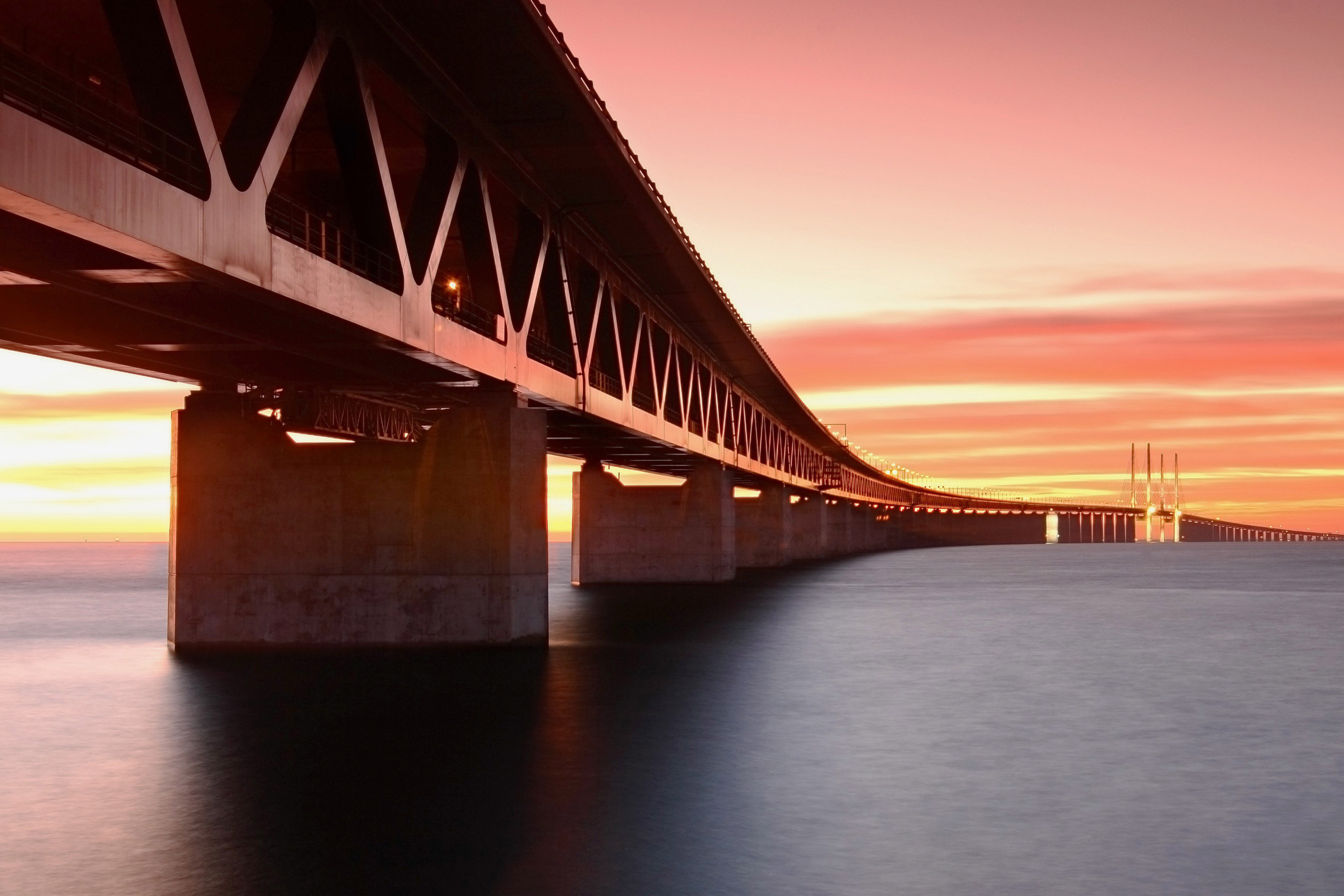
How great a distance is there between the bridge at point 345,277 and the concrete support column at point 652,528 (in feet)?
53.7

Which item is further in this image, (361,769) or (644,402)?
(644,402)

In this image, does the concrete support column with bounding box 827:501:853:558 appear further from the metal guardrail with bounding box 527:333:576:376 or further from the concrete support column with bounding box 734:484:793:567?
the metal guardrail with bounding box 527:333:576:376

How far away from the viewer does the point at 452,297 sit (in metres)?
28.2

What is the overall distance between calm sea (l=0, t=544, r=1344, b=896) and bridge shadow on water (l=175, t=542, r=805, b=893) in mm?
66

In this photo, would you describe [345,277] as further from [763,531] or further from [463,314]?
[763,531]

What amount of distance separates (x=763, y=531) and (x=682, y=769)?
78990 millimetres

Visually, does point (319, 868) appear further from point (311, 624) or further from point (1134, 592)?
point (1134, 592)

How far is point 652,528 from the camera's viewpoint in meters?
68.9

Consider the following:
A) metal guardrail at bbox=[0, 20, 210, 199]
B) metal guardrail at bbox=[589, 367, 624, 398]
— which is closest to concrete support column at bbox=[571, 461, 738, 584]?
metal guardrail at bbox=[589, 367, 624, 398]

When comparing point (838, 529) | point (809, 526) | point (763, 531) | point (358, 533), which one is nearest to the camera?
point (358, 533)

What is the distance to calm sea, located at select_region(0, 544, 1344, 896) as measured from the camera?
42.2 feet

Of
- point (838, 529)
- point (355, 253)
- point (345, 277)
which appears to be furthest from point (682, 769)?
point (838, 529)

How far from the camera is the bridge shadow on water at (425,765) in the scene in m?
12.7

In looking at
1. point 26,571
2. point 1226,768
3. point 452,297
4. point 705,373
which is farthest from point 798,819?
point 26,571
